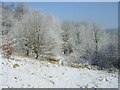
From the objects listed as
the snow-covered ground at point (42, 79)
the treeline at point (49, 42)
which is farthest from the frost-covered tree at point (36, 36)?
the snow-covered ground at point (42, 79)

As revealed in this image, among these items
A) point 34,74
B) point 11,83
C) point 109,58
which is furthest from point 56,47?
point 11,83

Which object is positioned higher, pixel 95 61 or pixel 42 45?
pixel 42 45

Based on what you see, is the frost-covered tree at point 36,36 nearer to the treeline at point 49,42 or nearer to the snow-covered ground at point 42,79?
the treeline at point 49,42

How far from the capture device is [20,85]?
Result: 52.4ft

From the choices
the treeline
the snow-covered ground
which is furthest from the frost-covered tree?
the snow-covered ground

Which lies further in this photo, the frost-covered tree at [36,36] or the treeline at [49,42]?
the treeline at [49,42]

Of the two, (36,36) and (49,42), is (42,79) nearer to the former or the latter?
(36,36)

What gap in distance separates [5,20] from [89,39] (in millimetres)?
21015

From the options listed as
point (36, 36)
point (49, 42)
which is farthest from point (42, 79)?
point (49, 42)

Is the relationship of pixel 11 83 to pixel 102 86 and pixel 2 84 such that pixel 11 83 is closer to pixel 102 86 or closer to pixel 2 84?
pixel 2 84

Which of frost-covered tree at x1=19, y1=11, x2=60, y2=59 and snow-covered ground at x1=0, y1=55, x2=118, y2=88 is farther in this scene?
frost-covered tree at x1=19, y1=11, x2=60, y2=59

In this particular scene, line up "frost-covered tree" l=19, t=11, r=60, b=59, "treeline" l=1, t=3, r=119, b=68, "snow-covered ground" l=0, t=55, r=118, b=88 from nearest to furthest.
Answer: "snow-covered ground" l=0, t=55, r=118, b=88 < "frost-covered tree" l=19, t=11, r=60, b=59 < "treeline" l=1, t=3, r=119, b=68

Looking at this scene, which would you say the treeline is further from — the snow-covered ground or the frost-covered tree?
the snow-covered ground

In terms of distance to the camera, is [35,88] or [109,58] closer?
[35,88]
